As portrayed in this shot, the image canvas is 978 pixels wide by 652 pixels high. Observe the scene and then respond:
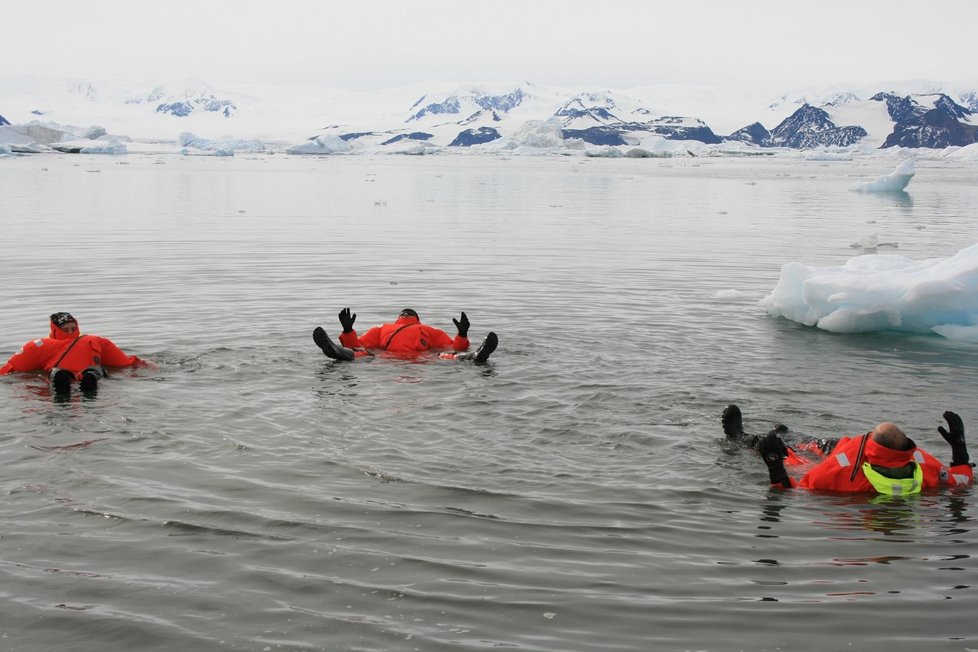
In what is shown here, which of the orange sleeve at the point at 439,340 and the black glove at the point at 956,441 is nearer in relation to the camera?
the black glove at the point at 956,441

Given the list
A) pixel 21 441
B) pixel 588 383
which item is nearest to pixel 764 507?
pixel 588 383

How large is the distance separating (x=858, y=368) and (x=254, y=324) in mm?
8694

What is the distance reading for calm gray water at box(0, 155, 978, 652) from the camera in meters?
5.59

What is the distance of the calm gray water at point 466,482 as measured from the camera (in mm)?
5594

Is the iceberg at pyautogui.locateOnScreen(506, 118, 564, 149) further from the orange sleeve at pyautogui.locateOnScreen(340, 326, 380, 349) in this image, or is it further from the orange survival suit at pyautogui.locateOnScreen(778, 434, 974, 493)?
the orange survival suit at pyautogui.locateOnScreen(778, 434, 974, 493)

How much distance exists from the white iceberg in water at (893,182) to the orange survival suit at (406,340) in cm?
4194

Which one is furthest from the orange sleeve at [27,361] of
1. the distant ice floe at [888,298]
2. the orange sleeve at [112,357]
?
the distant ice floe at [888,298]

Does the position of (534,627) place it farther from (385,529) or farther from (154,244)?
(154,244)

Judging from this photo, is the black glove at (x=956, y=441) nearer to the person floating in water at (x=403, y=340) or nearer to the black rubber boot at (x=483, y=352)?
the black rubber boot at (x=483, y=352)

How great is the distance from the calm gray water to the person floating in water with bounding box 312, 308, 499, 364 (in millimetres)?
346

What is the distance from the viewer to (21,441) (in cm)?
868

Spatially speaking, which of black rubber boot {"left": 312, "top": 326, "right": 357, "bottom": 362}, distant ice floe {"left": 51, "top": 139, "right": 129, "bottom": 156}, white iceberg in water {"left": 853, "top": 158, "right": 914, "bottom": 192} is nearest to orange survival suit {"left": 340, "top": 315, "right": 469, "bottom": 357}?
black rubber boot {"left": 312, "top": 326, "right": 357, "bottom": 362}

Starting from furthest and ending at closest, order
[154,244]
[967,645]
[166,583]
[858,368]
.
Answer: [154,244] < [858,368] < [166,583] < [967,645]

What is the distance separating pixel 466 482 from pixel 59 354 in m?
5.83
